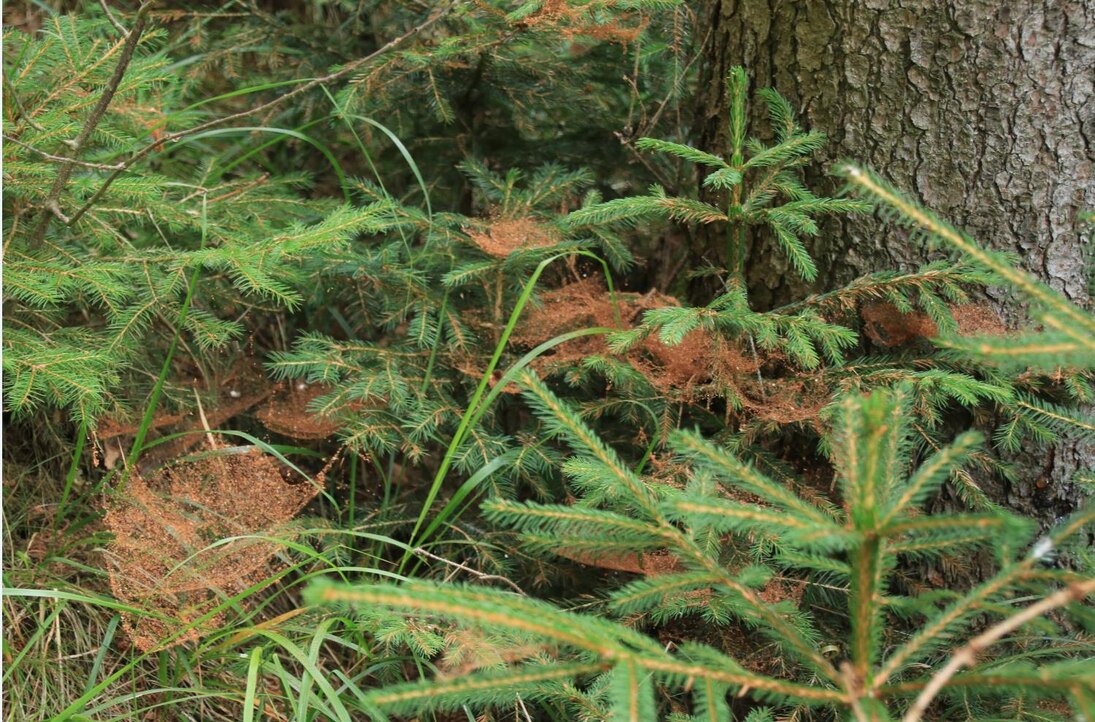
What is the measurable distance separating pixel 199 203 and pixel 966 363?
1.66 meters

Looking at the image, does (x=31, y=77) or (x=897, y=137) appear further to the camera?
(x=31, y=77)

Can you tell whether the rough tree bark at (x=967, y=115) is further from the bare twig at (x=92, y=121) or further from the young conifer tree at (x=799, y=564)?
the bare twig at (x=92, y=121)

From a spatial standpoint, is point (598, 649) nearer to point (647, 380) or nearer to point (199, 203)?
point (647, 380)

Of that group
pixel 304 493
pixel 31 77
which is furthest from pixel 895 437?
pixel 31 77

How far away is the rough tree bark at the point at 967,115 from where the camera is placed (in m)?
1.61

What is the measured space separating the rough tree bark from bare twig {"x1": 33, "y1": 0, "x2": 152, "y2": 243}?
1.17 m

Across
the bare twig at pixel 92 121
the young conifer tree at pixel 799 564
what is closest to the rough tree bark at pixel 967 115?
the young conifer tree at pixel 799 564

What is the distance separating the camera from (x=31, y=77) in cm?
192

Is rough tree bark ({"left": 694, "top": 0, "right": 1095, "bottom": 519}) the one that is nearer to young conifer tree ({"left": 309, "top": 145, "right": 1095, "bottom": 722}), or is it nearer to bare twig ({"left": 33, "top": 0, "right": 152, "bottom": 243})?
young conifer tree ({"left": 309, "top": 145, "right": 1095, "bottom": 722})

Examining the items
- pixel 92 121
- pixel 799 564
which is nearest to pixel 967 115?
pixel 799 564

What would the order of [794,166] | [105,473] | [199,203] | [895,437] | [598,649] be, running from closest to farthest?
[598,649] < [895,437] < [794,166] < [105,473] < [199,203]

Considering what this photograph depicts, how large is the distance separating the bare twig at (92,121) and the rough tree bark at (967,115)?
117 centimetres

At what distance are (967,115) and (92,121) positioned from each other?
162 cm

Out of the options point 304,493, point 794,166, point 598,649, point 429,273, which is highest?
point 794,166
